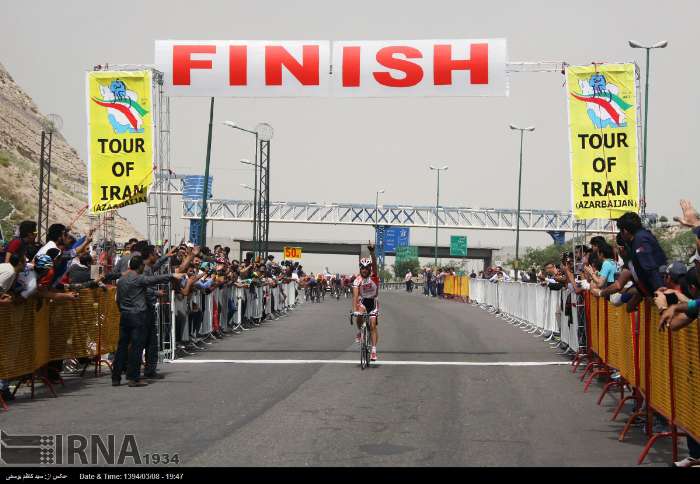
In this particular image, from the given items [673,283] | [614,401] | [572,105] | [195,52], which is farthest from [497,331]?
[673,283]

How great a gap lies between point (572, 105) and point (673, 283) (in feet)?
39.2

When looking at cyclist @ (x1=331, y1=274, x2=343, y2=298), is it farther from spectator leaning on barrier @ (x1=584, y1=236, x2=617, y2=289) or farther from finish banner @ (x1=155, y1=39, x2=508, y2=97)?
spectator leaning on barrier @ (x1=584, y1=236, x2=617, y2=289)

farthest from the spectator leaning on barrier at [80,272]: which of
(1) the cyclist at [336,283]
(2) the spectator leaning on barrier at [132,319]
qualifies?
(1) the cyclist at [336,283]

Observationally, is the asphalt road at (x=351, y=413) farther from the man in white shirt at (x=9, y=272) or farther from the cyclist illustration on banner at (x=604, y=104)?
the cyclist illustration on banner at (x=604, y=104)

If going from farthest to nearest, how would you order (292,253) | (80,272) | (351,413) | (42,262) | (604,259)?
1. (292,253)
2. (80,272)
3. (604,259)
4. (42,262)
5. (351,413)

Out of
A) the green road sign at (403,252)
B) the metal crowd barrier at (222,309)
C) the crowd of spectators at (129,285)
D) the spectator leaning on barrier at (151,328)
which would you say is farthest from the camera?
the green road sign at (403,252)

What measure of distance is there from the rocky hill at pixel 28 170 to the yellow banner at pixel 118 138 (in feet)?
123

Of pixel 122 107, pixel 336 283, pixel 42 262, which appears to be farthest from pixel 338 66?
pixel 336 283

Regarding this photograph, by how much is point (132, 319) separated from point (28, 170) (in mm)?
65428

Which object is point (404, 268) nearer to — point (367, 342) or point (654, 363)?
point (367, 342)

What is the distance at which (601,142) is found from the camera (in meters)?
20.8

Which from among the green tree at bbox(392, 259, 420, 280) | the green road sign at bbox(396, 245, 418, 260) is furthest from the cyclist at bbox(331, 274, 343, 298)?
the green tree at bbox(392, 259, 420, 280)

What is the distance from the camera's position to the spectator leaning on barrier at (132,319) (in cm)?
1505

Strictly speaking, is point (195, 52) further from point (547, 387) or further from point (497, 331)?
point (497, 331)
